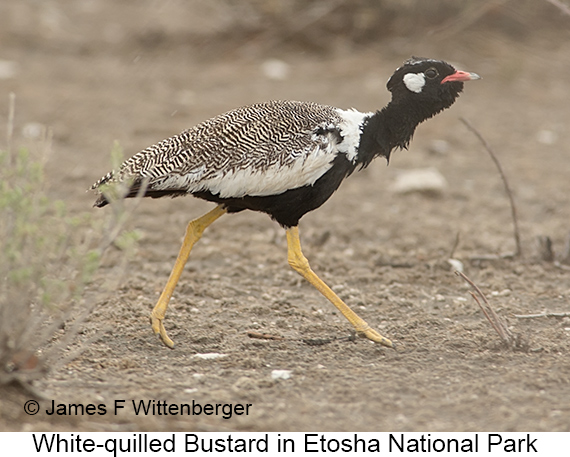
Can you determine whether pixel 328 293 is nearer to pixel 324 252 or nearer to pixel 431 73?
pixel 431 73

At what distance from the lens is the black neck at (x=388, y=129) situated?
4.83 metres

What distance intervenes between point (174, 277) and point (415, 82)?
1.80 metres

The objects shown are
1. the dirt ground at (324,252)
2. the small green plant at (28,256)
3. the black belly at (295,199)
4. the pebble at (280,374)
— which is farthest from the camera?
the black belly at (295,199)

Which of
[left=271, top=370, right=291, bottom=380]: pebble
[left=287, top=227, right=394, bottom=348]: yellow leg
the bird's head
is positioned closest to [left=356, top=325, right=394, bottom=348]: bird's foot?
[left=287, top=227, right=394, bottom=348]: yellow leg

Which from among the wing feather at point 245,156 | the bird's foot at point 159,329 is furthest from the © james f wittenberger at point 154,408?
the wing feather at point 245,156

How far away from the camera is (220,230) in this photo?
23.1ft

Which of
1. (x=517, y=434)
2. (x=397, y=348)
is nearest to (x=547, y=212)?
(x=397, y=348)

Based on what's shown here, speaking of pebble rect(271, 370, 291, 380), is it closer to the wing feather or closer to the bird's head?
the wing feather

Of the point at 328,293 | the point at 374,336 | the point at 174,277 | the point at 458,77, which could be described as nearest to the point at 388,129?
the point at 458,77

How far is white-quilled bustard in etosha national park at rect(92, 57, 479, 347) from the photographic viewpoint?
452 cm

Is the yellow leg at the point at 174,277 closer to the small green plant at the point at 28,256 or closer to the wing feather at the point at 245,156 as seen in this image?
the wing feather at the point at 245,156

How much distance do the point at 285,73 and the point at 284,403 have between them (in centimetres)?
828

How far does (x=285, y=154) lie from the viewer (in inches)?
180

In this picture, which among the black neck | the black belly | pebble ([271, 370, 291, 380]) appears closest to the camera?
pebble ([271, 370, 291, 380])
